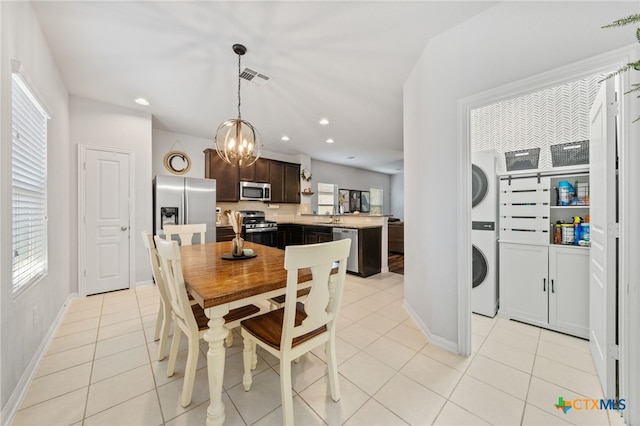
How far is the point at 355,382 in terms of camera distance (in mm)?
1606

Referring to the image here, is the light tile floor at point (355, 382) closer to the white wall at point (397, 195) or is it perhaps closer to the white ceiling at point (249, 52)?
the white ceiling at point (249, 52)

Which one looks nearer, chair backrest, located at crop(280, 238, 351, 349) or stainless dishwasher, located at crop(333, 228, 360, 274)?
chair backrest, located at crop(280, 238, 351, 349)

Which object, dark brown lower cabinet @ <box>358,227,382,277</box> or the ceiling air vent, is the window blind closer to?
the ceiling air vent

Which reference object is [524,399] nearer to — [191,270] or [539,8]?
[191,270]

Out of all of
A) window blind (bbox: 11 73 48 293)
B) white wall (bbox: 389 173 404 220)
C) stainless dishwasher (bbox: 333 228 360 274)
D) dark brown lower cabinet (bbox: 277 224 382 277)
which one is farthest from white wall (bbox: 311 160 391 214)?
window blind (bbox: 11 73 48 293)

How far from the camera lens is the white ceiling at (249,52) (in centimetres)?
176

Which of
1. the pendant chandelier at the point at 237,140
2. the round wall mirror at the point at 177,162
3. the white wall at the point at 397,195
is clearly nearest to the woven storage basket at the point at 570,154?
the pendant chandelier at the point at 237,140

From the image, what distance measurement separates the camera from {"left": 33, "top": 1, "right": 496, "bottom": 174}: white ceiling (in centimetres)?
176

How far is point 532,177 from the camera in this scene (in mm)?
2328

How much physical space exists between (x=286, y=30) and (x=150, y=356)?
280 cm

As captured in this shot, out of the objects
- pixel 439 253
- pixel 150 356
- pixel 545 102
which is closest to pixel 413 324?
pixel 439 253

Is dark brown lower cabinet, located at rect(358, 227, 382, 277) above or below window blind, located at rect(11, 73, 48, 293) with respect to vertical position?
below

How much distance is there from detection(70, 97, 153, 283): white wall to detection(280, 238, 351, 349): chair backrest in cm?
330

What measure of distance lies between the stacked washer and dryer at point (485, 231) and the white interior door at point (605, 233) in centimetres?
80
